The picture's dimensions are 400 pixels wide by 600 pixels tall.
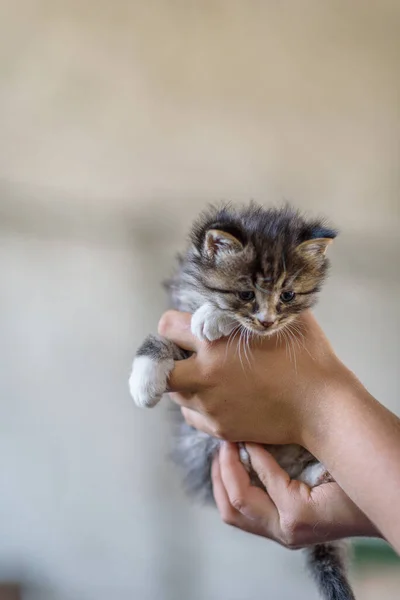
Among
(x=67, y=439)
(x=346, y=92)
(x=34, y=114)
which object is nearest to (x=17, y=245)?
(x=34, y=114)

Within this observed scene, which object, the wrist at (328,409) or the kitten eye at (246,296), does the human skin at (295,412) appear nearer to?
the wrist at (328,409)

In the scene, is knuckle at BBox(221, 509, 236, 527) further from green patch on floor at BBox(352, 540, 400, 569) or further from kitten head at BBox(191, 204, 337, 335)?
green patch on floor at BBox(352, 540, 400, 569)

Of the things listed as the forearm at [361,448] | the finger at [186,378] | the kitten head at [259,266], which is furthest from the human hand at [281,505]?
the kitten head at [259,266]

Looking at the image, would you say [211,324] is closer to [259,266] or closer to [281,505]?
[259,266]

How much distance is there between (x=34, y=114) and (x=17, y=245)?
445 mm

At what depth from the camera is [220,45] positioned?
1748 mm

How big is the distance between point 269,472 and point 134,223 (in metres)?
0.96

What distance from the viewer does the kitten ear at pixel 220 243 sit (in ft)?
3.29

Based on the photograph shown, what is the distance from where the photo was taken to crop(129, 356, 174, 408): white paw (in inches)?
40.0

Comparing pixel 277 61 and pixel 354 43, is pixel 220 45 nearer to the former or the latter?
pixel 277 61

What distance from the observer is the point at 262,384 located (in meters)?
1.03

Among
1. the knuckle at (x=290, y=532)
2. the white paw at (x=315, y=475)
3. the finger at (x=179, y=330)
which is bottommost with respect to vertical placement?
the knuckle at (x=290, y=532)

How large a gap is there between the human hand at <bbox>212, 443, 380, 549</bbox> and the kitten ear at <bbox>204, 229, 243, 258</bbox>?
48 centimetres

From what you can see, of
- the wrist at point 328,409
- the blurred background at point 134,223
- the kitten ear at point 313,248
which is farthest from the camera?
the blurred background at point 134,223
